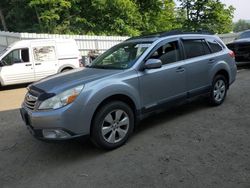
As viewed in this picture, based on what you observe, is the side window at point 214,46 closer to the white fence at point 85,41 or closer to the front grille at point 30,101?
the front grille at point 30,101

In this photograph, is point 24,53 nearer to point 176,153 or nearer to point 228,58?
point 228,58

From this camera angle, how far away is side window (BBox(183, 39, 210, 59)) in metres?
5.45

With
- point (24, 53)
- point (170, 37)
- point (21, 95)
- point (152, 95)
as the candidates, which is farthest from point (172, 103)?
point (24, 53)

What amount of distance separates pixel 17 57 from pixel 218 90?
7.61 m

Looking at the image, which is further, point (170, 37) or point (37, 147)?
point (170, 37)

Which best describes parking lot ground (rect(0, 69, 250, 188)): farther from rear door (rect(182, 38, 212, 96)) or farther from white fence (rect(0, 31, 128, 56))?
white fence (rect(0, 31, 128, 56))

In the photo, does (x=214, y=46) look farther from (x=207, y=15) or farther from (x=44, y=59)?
(x=207, y=15)

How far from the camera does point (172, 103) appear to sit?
5.10 m

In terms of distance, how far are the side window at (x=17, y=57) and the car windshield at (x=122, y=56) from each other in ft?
20.0

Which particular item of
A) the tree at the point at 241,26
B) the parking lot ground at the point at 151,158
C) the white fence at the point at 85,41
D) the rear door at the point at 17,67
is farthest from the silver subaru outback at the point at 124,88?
the tree at the point at 241,26

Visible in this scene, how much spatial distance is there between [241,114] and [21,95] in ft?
22.1

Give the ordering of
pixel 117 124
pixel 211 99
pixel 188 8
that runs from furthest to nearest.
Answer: pixel 188 8
pixel 211 99
pixel 117 124

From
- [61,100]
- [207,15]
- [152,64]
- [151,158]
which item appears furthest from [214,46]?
[207,15]

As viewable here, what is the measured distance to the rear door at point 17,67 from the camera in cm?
1043
